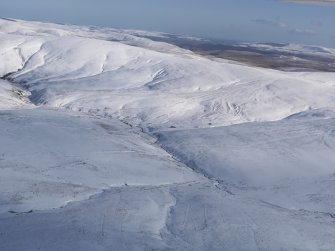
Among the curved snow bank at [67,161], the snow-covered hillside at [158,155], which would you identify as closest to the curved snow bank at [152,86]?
the snow-covered hillside at [158,155]

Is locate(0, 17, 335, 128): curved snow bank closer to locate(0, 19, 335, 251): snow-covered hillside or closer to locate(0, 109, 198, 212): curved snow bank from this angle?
locate(0, 19, 335, 251): snow-covered hillside

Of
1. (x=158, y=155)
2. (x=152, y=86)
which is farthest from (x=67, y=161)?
(x=152, y=86)

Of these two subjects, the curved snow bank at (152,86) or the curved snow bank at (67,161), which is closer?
the curved snow bank at (67,161)

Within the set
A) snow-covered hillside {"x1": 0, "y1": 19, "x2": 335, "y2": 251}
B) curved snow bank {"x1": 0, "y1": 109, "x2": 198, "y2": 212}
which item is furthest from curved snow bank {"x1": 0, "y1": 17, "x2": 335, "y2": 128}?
curved snow bank {"x1": 0, "y1": 109, "x2": 198, "y2": 212}

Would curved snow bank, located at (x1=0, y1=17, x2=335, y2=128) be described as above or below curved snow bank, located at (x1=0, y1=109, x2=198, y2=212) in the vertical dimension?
above

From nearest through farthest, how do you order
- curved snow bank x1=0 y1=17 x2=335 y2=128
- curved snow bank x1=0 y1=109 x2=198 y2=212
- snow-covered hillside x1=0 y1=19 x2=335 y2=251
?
snow-covered hillside x1=0 y1=19 x2=335 y2=251, curved snow bank x1=0 y1=109 x2=198 y2=212, curved snow bank x1=0 y1=17 x2=335 y2=128

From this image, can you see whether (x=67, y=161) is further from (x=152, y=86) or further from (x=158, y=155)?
(x=152, y=86)

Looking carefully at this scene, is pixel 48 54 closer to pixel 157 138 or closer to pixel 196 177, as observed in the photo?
pixel 157 138

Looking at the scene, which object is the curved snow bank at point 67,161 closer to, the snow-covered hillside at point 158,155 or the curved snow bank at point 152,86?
the snow-covered hillside at point 158,155
